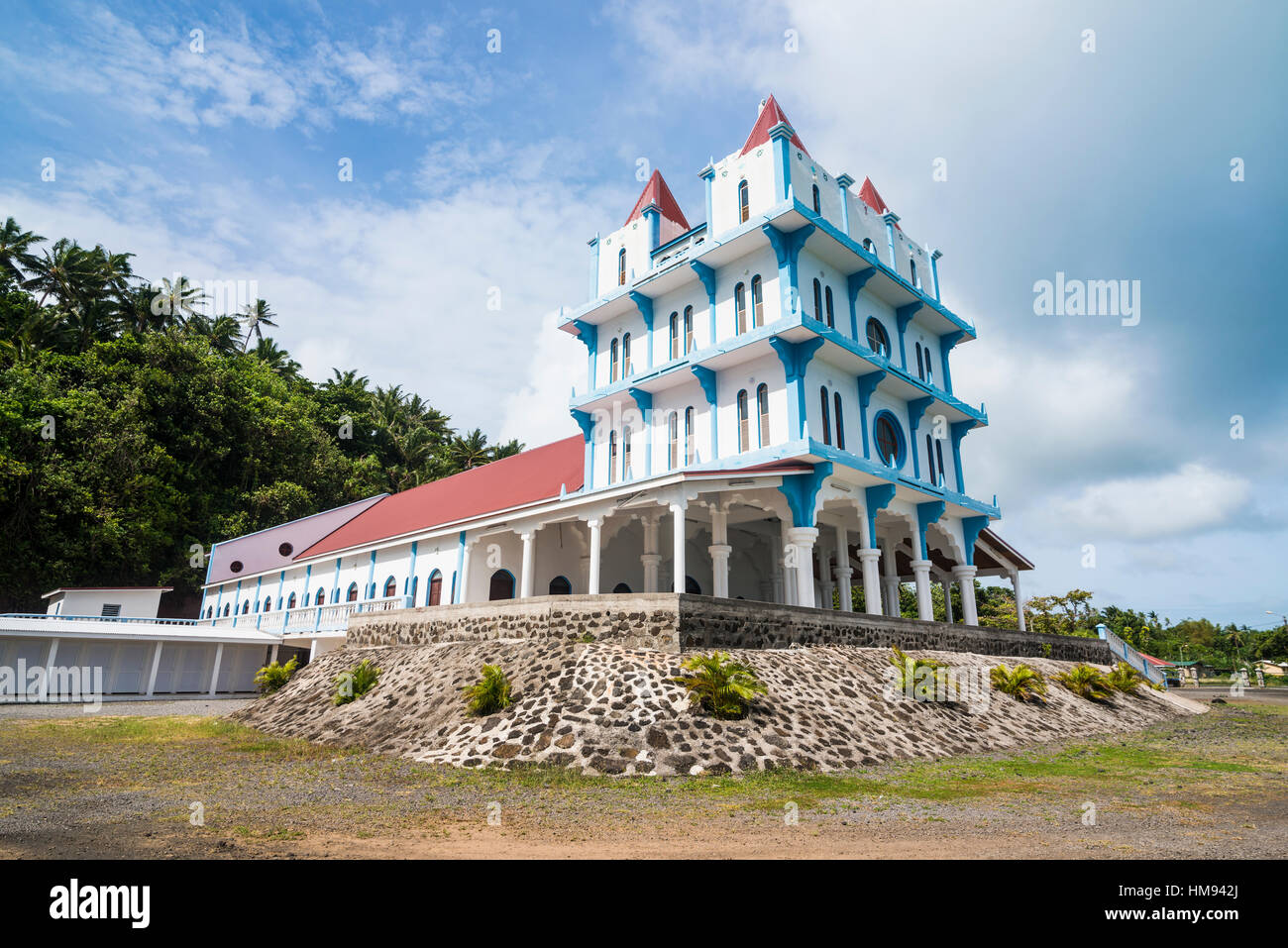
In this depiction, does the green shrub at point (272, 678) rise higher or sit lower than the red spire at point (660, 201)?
lower

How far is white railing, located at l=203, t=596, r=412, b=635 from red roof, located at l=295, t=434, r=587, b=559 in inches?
110

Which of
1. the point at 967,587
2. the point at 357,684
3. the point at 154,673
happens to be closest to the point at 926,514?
the point at 967,587

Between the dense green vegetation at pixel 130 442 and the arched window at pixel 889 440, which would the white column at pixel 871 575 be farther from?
the dense green vegetation at pixel 130 442

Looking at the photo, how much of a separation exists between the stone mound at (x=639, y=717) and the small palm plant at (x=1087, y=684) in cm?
248

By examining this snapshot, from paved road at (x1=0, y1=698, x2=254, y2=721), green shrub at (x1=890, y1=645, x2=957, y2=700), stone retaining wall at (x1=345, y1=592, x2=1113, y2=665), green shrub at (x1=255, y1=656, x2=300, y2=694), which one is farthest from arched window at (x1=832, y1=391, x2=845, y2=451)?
paved road at (x1=0, y1=698, x2=254, y2=721)

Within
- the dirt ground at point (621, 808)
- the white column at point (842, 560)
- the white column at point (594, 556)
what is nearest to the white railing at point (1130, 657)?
the white column at point (842, 560)

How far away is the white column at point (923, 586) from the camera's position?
A: 22.8 m

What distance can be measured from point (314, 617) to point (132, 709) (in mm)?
7161

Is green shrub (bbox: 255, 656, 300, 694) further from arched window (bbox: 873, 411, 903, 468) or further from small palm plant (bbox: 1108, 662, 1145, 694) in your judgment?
small palm plant (bbox: 1108, 662, 1145, 694)

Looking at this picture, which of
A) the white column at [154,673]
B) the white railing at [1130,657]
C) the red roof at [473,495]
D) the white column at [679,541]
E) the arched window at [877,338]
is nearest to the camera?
the white column at [679,541]

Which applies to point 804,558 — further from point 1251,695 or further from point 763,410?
point 1251,695

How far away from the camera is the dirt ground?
A: 241 inches

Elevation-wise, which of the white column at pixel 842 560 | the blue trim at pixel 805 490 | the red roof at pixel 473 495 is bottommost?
the white column at pixel 842 560

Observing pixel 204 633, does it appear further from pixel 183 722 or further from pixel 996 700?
pixel 996 700
